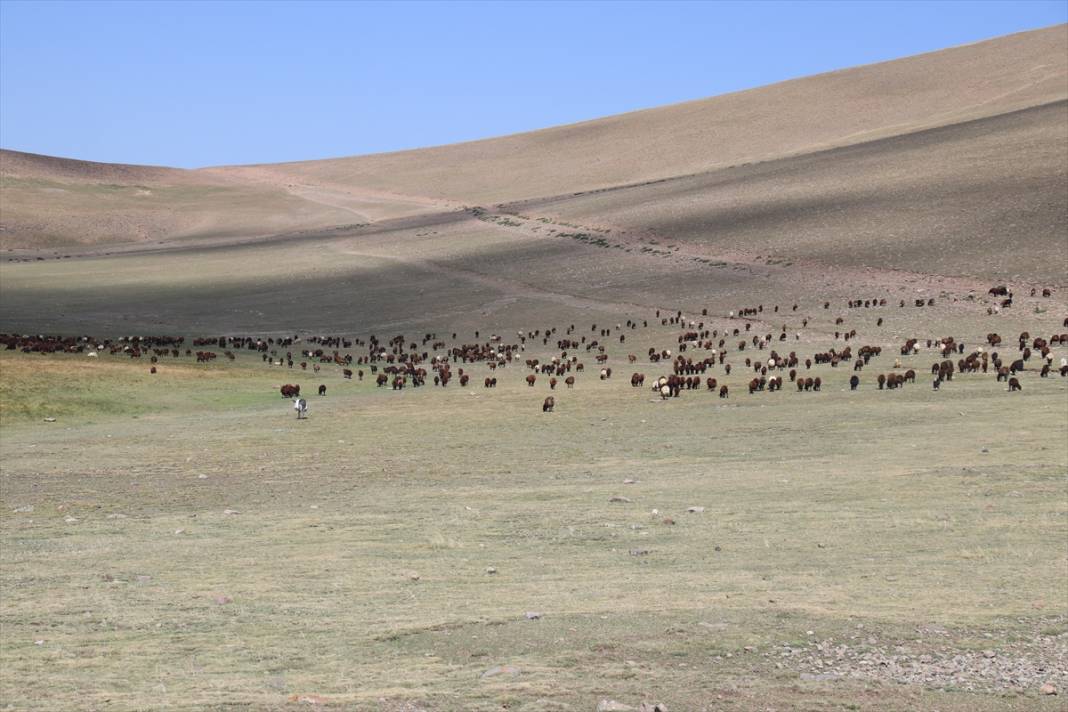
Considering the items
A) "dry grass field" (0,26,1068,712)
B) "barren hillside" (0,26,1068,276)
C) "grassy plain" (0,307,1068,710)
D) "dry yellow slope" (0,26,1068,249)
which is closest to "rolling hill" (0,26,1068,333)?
"barren hillside" (0,26,1068,276)

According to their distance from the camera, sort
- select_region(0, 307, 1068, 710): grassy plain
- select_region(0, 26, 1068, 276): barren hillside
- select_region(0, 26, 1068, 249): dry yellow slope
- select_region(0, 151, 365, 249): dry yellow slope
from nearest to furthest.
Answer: select_region(0, 307, 1068, 710): grassy plain → select_region(0, 26, 1068, 276): barren hillside → select_region(0, 26, 1068, 249): dry yellow slope → select_region(0, 151, 365, 249): dry yellow slope

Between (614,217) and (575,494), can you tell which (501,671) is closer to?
(575,494)

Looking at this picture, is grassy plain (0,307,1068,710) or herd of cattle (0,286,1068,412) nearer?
grassy plain (0,307,1068,710)

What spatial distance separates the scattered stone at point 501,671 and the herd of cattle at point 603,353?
23715 mm

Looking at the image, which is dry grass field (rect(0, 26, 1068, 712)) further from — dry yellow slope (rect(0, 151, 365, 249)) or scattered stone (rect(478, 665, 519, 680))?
dry yellow slope (rect(0, 151, 365, 249))

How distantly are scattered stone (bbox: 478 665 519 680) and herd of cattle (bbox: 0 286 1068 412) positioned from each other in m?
23.7

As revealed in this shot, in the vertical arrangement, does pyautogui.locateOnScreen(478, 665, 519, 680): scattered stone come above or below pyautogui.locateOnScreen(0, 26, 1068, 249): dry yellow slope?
below

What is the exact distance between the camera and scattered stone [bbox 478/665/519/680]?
35.9ft

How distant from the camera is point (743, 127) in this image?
135750 millimetres

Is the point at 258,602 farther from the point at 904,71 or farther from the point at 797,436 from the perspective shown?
the point at 904,71

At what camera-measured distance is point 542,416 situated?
110ft

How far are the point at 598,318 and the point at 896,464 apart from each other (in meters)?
39.2

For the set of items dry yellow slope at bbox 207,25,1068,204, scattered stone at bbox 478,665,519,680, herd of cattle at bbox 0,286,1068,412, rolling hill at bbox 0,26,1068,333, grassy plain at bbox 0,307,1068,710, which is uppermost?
dry yellow slope at bbox 207,25,1068,204

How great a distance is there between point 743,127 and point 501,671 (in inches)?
5082
